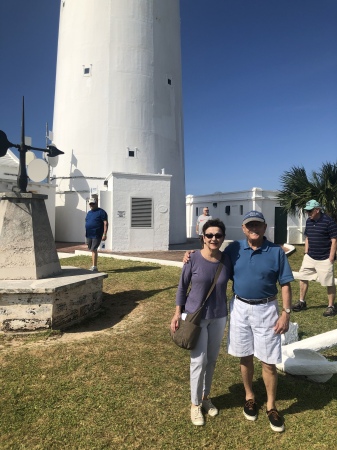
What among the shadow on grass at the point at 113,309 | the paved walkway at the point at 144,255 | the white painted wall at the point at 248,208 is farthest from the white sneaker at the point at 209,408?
the white painted wall at the point at 248,208

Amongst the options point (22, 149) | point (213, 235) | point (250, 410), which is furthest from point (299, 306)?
point (22, 149)

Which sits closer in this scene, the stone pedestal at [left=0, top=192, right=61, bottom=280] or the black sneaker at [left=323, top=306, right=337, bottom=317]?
the stone pedestal at [left=0, top=192, right=61, bottom=280]

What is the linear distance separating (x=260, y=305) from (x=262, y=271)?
29 centimetres

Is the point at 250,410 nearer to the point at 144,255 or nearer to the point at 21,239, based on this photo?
the point at 21,239

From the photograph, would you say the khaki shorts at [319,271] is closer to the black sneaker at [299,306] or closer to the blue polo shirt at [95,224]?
the black sneaker at [299,306]

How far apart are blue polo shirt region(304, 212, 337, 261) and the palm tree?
7.52 meters

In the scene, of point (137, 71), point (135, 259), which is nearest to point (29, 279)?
point (135, 259)

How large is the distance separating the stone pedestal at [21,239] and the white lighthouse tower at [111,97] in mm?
10663

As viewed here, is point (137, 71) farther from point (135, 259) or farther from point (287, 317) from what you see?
point (287, 317)

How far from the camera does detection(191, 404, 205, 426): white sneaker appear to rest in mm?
2842

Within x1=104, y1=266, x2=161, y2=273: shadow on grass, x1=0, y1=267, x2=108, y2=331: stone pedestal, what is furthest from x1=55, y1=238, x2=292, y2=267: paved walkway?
x1=0, y1=267, x2=108, y2=331: stone pedestal

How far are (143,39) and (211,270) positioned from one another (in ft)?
56.0

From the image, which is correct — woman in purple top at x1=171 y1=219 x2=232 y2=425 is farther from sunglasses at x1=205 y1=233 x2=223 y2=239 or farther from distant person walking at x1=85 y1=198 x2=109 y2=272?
distant person walking at x1=85 y1=198 x2=109 y2=272

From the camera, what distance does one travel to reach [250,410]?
296 centimetres
